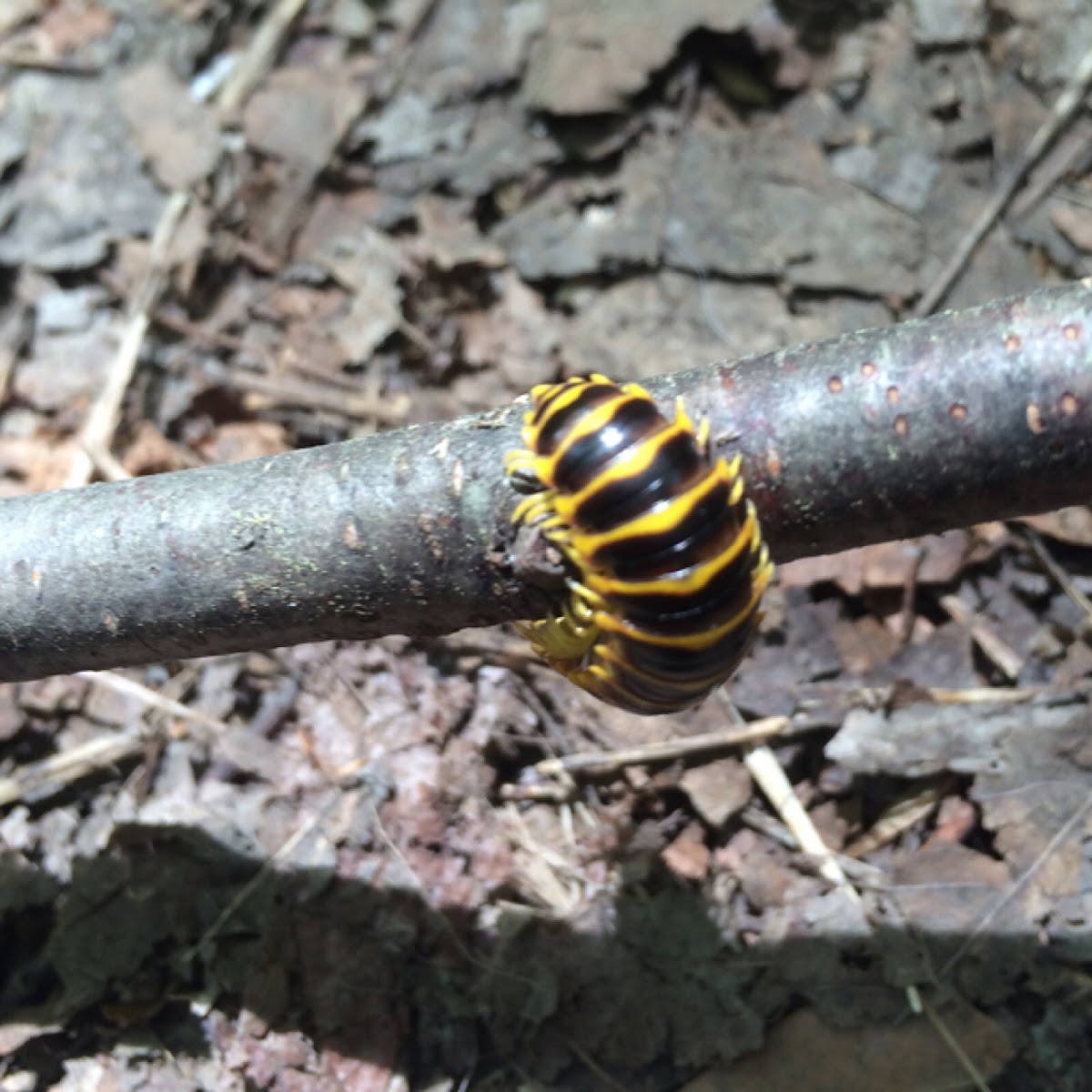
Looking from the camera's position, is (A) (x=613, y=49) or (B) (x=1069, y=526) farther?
(A) (x=613, y=49)

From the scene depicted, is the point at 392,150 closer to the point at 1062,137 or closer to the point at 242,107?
the point at 242,107

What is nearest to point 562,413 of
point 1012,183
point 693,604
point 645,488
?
point 645,488

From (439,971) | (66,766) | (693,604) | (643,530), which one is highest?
(643,530)

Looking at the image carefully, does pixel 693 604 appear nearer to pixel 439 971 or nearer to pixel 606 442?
pixel 606 442

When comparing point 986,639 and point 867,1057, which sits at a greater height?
point 986,639

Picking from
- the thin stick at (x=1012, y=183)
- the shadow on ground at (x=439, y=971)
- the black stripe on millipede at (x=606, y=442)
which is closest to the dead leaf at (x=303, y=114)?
the thin stick at (x=1012, y=183)

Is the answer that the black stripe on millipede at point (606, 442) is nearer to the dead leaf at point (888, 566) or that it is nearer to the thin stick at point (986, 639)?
the dead leaf at point (888, 566)

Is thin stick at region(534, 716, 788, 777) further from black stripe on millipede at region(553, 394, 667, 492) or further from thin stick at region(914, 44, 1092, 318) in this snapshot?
thin stick at region(914, 44, 1092, 318)

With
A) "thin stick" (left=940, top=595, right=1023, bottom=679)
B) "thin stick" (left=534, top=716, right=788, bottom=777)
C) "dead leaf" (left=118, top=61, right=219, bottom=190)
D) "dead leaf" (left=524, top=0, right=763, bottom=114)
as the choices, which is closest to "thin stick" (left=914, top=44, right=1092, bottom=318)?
"thin stick" (left=940, top=595, right=1023, bottom=679)
